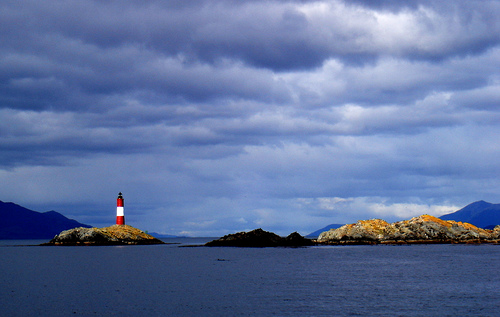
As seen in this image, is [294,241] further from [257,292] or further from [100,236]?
[257,292]

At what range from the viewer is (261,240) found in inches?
7392

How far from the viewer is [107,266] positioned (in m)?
102

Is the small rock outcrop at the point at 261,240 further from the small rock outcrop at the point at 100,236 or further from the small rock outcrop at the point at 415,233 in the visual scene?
the small rock outcrop at the point at 100,236

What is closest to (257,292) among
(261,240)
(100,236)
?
(261,240)

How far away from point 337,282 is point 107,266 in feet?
174

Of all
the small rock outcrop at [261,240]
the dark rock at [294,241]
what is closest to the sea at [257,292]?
the small rock outcrop at [261,240]

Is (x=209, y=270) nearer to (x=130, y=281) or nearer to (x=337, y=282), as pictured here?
(x=130, y=281)

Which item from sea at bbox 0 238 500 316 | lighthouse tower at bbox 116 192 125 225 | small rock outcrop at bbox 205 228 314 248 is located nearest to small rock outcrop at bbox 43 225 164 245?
lighthouse tower at bbox 116 192 125 225

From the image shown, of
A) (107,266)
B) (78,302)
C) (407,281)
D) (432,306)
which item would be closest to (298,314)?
(432,306)

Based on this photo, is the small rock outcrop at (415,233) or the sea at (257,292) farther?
the small rock outcrop at (415,233)

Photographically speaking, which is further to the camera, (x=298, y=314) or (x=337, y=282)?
(x=337, y=282)

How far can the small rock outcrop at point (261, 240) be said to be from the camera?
188125 mm

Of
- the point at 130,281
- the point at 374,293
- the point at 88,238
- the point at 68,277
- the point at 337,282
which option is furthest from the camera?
the point at 88,238

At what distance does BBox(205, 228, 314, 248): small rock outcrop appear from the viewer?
188 m
